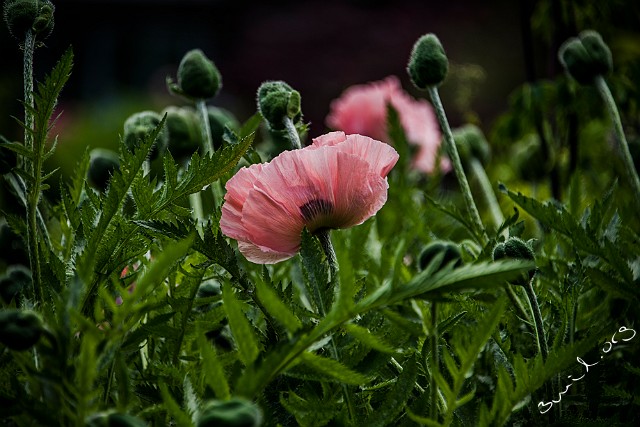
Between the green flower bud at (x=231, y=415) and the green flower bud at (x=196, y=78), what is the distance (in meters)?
0.50

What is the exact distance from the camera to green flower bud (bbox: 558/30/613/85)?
848mm

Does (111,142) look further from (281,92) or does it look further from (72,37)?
(281,92)

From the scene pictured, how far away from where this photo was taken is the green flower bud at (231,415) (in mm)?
346

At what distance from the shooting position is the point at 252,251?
1.98 ft

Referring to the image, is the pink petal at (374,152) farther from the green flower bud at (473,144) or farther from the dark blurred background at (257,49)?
the dark blurred background at (257,49)

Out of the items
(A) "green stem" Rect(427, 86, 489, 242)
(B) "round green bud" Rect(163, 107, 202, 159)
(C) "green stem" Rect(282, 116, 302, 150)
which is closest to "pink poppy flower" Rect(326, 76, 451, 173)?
(B) "round green bud" Rect(163, 107, 202, 159)

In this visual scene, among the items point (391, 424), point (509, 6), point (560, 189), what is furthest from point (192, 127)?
point (509, 6)

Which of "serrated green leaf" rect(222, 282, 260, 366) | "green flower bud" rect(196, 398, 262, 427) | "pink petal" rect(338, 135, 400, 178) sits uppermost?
"pink petal" rect(338, 135, 400, 178)

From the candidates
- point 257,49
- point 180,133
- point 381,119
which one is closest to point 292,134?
point 180,133

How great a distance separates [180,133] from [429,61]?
29cm

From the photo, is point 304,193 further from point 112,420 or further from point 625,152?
point 625,152

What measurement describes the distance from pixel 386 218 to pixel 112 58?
6.59 metres

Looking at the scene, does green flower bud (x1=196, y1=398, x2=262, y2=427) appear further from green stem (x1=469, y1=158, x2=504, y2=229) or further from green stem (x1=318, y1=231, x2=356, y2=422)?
green stem (x1=469, y1=158, x2=504, y2=229)

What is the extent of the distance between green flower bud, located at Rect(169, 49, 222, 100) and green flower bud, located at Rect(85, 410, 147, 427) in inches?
18.7
